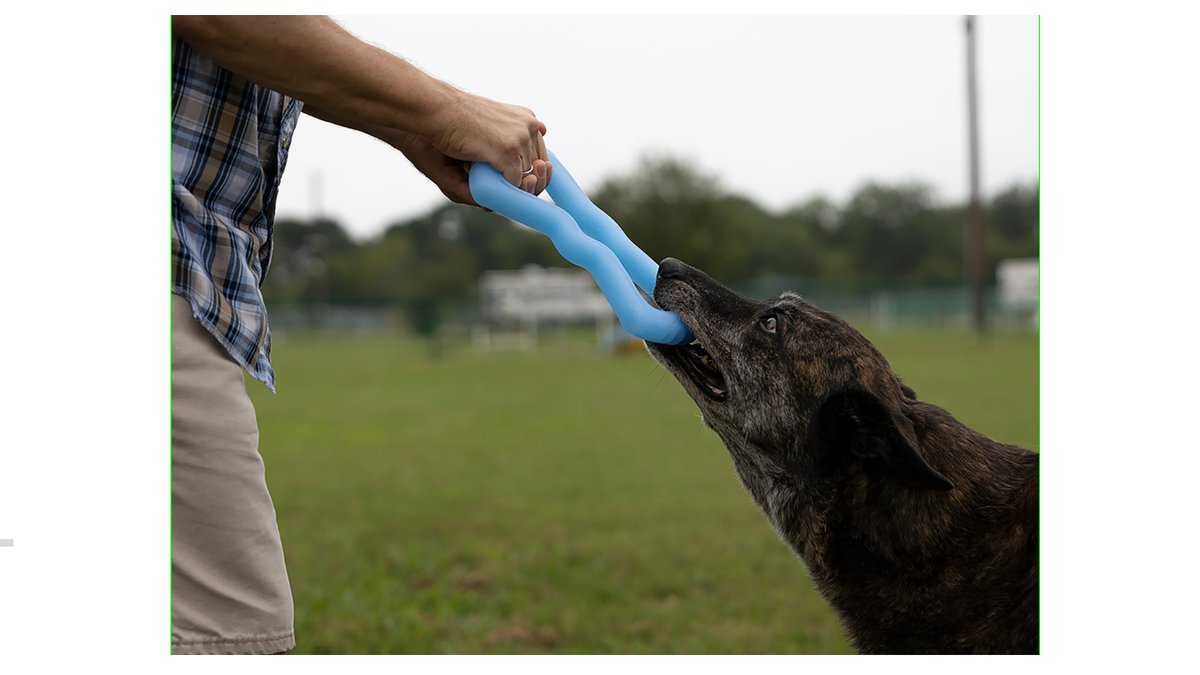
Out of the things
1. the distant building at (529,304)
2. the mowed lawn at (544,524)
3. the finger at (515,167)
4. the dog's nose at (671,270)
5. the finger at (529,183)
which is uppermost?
the distant building at (529,304)

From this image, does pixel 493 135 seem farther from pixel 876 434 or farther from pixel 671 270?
pixel 876 434

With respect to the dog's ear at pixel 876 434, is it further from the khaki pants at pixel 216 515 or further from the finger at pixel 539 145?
the khaki pants at pixel 216 515

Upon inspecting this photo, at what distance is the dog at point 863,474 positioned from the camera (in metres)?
2.52

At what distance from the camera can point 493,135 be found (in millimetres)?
2449

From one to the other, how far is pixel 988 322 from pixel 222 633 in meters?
16.4

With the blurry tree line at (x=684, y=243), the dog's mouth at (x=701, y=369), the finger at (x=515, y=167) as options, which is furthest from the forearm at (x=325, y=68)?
the blurry tree line at (x=684, y=243)

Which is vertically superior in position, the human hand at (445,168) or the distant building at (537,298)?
the distant building at (537,298)

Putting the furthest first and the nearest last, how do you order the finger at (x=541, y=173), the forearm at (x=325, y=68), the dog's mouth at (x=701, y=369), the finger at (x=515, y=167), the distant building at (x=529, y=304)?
the distant building at (x=529, y=304) < the dog's mouth at (x=701, y=369) < the finger at (x=541, y=173) < the finger at (x=515, y=167) < the forearm at (x=325, y=68)

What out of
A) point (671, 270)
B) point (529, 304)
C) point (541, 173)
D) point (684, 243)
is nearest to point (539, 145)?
point (541, 173)

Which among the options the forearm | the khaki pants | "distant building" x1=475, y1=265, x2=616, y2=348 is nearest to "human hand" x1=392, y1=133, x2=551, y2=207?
the forearm

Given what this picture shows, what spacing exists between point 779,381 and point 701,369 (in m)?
0.23

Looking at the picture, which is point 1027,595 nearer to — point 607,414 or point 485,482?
point 485,482

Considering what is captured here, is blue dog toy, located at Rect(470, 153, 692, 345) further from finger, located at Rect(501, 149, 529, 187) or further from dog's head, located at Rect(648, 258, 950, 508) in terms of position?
dog's head, located at Rect(648, 258, 950, 508)

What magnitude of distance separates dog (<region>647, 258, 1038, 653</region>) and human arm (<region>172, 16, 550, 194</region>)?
0.62 m
